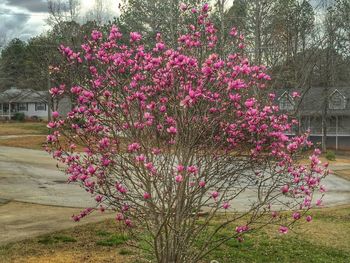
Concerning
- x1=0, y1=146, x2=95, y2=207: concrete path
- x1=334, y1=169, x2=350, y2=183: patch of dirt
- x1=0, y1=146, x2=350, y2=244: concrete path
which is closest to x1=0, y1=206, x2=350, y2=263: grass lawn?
x1=0, y1=146, x2=350, y2=244: concrete path

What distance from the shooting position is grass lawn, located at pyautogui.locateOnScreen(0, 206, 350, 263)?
28.0 ft

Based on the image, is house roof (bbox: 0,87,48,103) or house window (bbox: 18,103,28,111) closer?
house roof (bbox: 0,87,48,103)

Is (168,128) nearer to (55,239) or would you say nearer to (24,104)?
(55,239)

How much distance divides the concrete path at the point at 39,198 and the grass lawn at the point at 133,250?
2.38 feet

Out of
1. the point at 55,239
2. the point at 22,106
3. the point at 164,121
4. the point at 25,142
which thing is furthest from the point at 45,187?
the point at 22,106

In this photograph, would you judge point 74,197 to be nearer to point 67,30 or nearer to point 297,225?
point 297,225

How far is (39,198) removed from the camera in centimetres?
1464

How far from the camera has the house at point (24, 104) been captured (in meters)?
68.1

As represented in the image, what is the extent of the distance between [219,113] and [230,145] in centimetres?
58

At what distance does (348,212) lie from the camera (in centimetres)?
1423

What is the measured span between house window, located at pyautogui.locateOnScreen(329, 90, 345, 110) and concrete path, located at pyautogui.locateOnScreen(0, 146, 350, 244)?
2971cm

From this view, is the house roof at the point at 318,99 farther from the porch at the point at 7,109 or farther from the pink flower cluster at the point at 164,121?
the pink flower cluster at the point at 164,121

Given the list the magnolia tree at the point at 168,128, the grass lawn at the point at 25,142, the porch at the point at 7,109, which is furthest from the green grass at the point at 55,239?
the porch at the point at 7,109

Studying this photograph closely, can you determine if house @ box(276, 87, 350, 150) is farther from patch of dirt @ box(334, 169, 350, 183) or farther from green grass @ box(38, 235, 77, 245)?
green grass @ box(38, 235, 77, 245)
